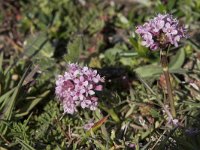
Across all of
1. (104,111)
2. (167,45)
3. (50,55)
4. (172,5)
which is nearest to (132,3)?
(172,5)

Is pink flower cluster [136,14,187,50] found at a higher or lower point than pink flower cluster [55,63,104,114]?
higher

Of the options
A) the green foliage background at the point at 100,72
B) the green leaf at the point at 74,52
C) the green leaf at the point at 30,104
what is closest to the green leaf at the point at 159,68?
the green foliage background at the point at 100,72

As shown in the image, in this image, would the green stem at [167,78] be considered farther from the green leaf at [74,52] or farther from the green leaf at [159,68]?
the green leaf at [74,52]

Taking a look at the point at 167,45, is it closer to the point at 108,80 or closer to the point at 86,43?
the point at 108,80

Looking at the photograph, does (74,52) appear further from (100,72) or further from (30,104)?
(30,104)

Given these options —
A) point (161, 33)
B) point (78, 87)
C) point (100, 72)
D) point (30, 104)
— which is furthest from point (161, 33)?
point (30, 104)

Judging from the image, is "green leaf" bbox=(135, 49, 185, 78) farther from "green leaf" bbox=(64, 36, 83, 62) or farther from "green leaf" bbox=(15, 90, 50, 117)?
"green leaf" bbox=(15, 90, 50, 117)

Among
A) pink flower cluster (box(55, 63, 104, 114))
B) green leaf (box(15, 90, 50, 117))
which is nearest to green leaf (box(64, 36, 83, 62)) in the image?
green leaf (box(15, 90, 50, 117))
